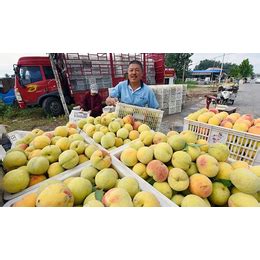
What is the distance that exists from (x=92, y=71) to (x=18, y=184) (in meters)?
7.39

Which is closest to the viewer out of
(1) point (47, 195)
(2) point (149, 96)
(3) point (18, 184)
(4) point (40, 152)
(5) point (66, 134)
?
(1) point (47, 195)

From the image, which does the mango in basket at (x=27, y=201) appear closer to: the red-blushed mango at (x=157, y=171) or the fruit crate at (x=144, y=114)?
the red-blushed mango at (x=157, y=171)

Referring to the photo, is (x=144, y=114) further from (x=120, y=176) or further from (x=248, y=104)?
(x=248, y=104)

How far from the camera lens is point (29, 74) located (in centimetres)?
719

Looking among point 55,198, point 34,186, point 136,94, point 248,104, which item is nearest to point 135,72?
point 136,94

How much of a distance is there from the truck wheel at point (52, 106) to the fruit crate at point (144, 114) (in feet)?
20.3

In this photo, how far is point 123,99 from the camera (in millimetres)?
2990

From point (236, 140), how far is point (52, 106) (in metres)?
7.52

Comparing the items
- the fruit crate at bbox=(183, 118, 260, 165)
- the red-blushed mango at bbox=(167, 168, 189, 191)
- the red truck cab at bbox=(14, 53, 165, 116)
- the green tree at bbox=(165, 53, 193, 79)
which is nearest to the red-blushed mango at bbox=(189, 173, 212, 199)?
the red-blushed mango at bbox=(167, 168, 189, 191)

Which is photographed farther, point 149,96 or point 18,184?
point 149,96

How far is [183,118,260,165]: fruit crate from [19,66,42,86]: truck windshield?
734 centimetres

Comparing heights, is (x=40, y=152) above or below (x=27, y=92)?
above

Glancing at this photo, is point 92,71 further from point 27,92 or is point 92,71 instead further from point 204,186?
point 204,186

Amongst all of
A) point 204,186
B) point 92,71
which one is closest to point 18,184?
point 204,186
